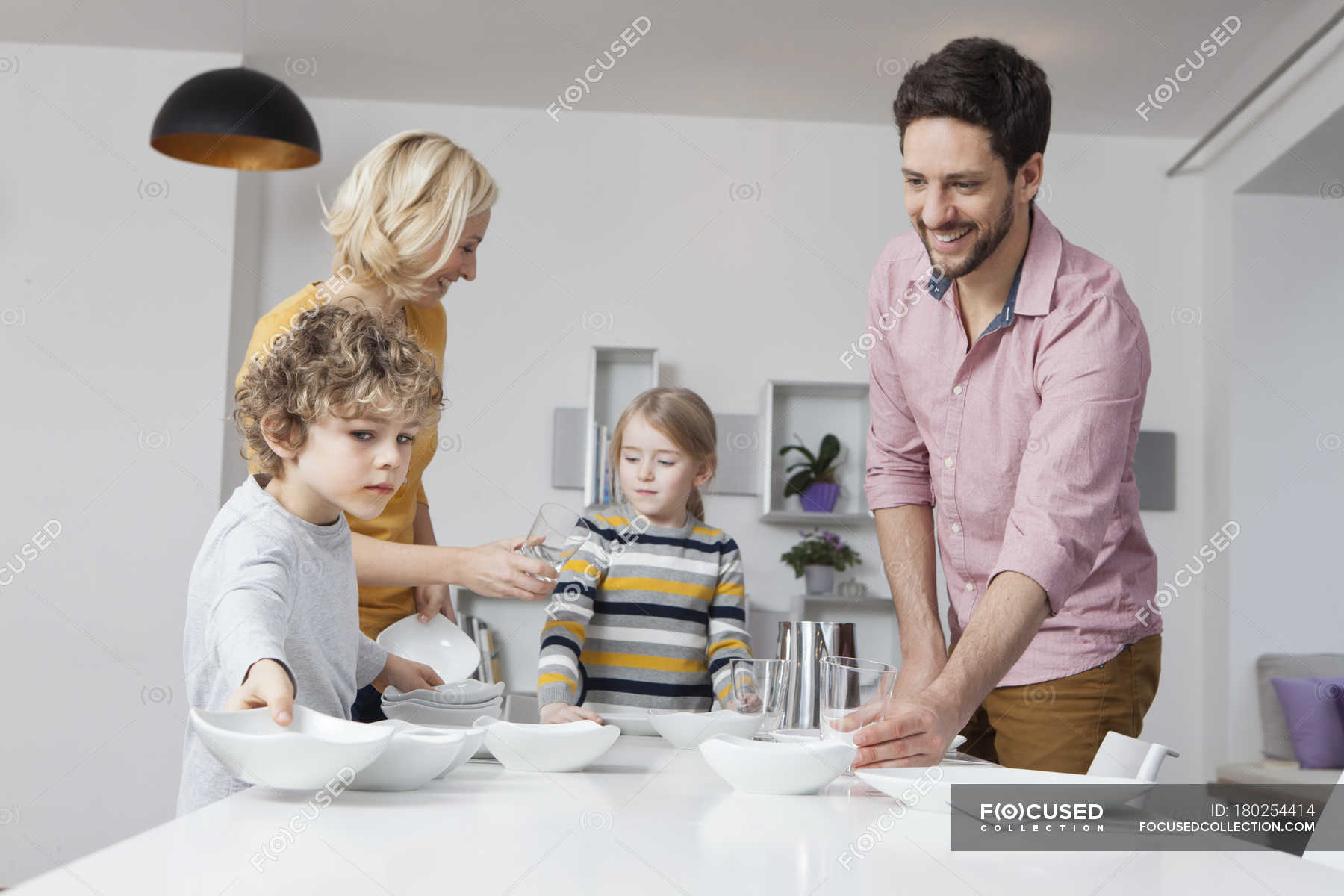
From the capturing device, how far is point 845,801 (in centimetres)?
92

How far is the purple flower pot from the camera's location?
389 centimetres

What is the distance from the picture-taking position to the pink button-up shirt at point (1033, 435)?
4.36 ft

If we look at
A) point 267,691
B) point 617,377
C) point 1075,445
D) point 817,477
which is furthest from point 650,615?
point 617,377

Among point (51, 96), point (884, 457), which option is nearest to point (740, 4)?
point (884, 457)

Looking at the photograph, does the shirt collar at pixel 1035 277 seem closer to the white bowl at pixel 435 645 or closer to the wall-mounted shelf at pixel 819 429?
the white bowl at pixel 435 645

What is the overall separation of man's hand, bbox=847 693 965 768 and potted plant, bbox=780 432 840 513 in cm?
290

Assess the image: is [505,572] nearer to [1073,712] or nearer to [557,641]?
[557,641]

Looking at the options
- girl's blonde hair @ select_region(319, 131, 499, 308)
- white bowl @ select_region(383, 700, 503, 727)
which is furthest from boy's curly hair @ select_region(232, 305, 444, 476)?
girl's blonde hair @ select_region(319, 131, 499, 308)

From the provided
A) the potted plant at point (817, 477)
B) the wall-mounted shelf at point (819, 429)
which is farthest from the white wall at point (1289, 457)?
the potted plant at point (817, 477)

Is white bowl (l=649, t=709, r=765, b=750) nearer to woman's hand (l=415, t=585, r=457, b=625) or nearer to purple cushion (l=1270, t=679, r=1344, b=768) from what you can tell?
woman's hand (l=415, t=585, r=457, b=625)

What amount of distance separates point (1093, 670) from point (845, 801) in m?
0.76

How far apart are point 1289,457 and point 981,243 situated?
3022 mm

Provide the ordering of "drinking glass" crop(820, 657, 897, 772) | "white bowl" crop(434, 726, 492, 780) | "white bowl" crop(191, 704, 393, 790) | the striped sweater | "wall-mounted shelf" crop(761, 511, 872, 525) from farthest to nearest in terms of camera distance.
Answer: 1. "wall-mounted shelf" crop(761, 511, 872, 525)
2. the striped sweater
3. "drinking glass" crop(820, 657, 897, 772)
4. "white bowl" crop(434, 726, 492, 780)
5. "white bowl" crop(191, 704, 393, 790)

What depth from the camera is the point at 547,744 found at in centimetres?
96
